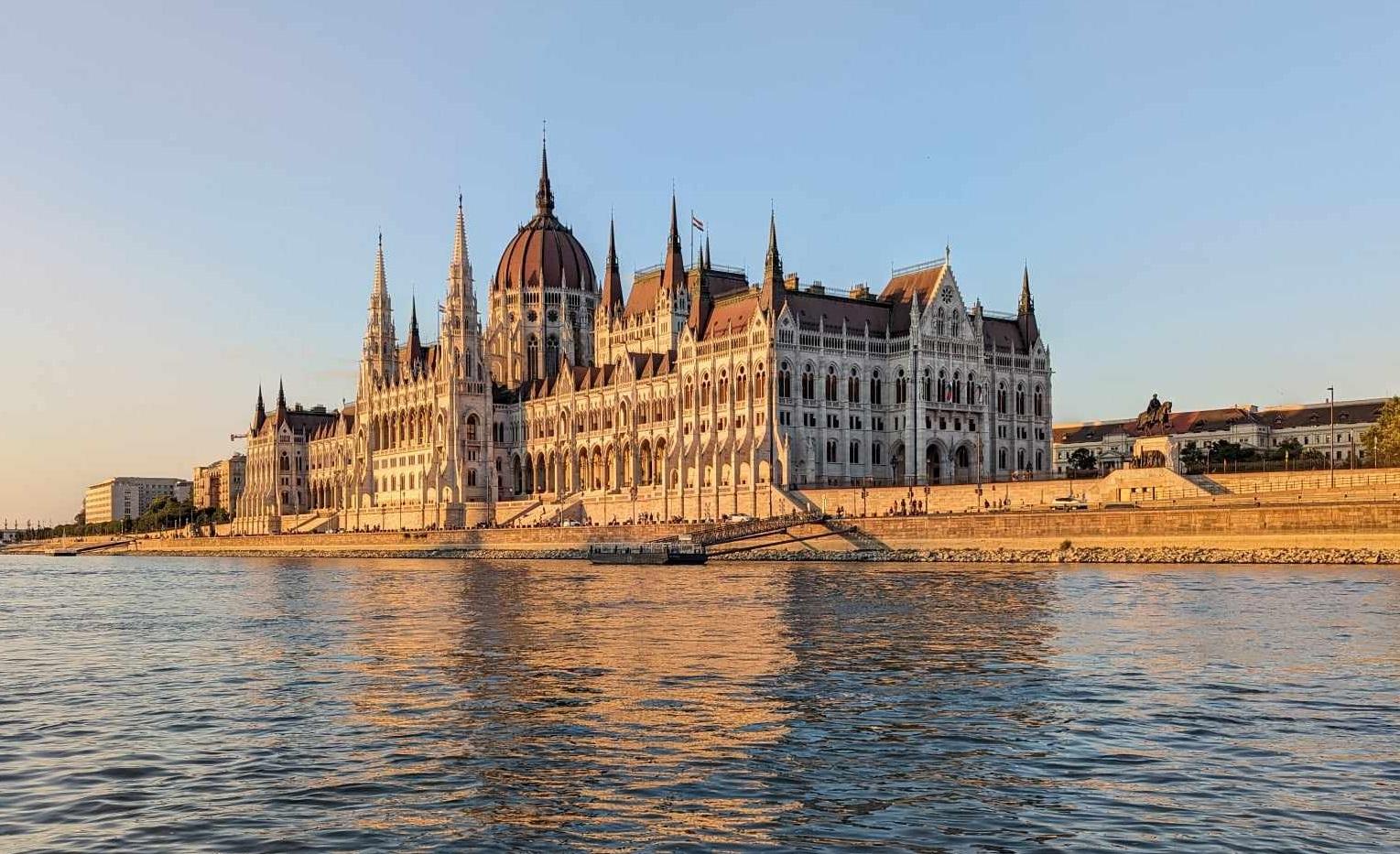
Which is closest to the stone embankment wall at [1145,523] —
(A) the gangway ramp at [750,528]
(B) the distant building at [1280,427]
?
(A) the gangway ramp at [750,528]

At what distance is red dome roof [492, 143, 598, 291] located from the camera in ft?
612

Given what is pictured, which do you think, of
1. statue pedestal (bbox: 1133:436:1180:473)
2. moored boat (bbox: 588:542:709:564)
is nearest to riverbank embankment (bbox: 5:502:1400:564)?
moored boat (bbox: 588:542:709:564)

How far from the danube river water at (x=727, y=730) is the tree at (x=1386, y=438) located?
186ft

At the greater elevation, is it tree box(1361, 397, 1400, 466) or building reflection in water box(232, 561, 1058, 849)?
tree box(1361, 397, 1400, 466)

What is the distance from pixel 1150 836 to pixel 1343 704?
11470 mm

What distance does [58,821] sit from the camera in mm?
19688

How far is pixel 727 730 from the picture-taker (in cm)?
2566

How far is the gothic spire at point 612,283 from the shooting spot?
174m

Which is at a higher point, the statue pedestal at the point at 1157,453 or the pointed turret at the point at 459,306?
the pointed turret at the point at 459,306

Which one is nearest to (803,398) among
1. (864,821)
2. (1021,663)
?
(1021,663)

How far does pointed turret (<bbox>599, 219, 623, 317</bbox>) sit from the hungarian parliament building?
0.84 ft

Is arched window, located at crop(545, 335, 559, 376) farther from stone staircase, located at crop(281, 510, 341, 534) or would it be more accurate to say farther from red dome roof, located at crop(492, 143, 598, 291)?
stone staircase, located at crop(281, 510, 341, 534)

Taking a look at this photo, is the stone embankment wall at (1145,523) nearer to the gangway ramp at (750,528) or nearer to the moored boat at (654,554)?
the gangway ramp at (750,528)

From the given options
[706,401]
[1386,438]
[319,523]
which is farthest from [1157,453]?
[319,523]
